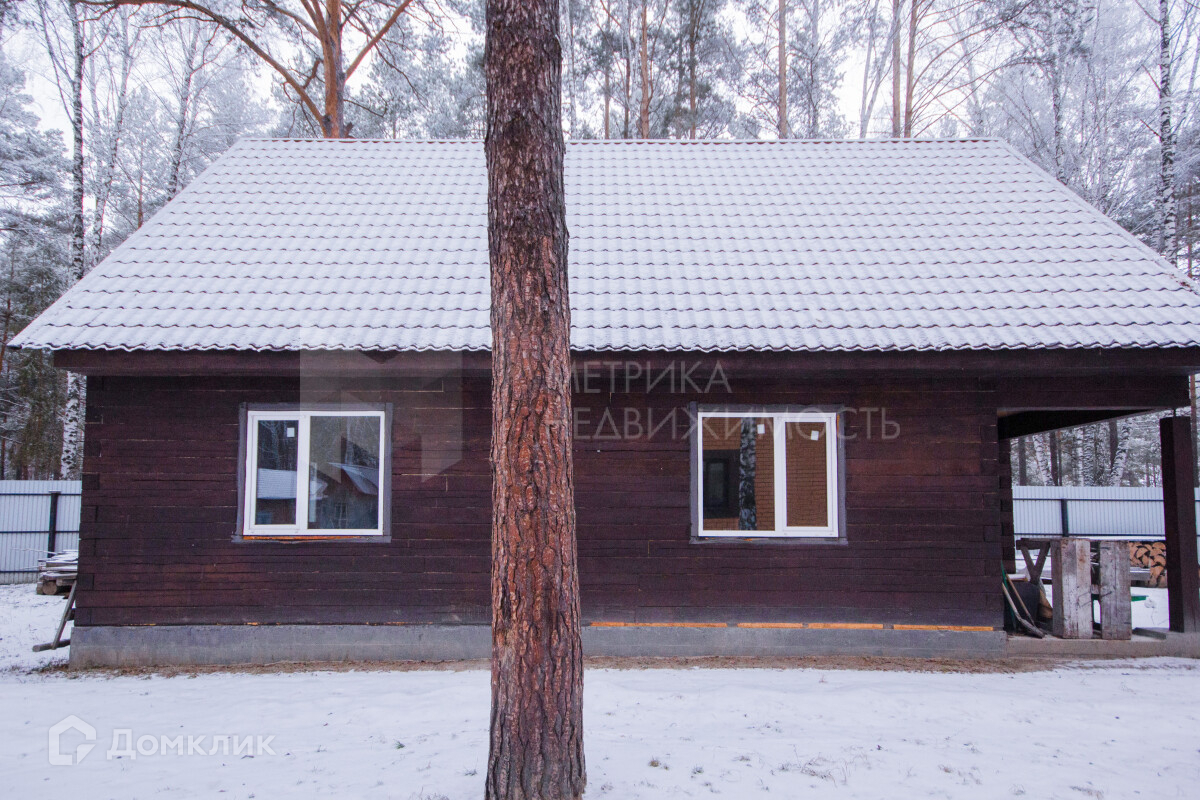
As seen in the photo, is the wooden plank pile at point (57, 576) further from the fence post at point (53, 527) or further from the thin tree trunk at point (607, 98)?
the thin tree trunk at point (607, 98)

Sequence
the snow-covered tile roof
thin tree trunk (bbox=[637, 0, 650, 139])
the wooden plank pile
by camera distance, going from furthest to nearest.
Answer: thin tree trunk (bbox=[637, 0, 650, 139])
the wooden plank pile
the snow-covered tile roof

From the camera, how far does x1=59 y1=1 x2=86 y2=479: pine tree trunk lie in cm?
1548

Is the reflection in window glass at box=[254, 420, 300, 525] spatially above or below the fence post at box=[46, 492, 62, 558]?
above

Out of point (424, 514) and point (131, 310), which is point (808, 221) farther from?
point (131, 310)

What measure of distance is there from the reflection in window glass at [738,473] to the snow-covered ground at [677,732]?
1.48 meters

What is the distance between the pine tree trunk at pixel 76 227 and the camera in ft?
50.8

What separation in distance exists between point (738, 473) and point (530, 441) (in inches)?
164

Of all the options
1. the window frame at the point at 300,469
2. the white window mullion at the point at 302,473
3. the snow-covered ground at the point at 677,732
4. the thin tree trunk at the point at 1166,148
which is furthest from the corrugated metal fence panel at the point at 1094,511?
the white window mullion at the point at 302,473

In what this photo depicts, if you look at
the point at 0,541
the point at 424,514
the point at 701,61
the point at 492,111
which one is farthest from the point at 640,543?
the point at 701,61

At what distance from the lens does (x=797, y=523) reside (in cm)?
741

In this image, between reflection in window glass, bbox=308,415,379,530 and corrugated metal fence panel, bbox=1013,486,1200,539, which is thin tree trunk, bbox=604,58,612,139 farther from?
reflection in window glass, bbox=308,415,379,530

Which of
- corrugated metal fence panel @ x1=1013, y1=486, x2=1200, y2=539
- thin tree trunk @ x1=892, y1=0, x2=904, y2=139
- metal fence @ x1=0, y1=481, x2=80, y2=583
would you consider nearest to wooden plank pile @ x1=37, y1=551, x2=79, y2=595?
metal fence @ x1=0, y1=481, x2=80, y2=583

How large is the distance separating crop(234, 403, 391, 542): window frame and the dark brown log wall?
0.09 metres

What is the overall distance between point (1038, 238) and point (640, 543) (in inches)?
224
